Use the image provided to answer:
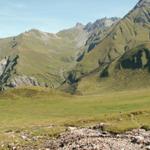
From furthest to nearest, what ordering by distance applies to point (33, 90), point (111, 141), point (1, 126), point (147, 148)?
point (33, 90), point (1, 126), point (111, 141), point (147, 148)

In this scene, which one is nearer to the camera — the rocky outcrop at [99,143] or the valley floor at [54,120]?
the rocky outcrop at [99,143]

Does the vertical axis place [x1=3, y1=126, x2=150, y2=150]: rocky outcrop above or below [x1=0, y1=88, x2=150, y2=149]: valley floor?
above

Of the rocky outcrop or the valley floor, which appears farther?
the valley floor

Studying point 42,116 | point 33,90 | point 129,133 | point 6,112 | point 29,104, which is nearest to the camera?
point 129,133

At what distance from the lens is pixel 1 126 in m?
71.1

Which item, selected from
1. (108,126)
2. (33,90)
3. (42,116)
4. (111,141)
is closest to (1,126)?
(42,116)

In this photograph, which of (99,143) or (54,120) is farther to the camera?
(54,120)

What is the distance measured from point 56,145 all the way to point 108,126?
952 centimetres

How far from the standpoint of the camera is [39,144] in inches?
1657

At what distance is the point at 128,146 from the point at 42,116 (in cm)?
5580

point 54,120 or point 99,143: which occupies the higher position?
point 99,143

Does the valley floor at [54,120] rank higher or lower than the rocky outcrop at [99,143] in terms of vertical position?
lower

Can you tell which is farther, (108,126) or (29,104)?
(29,104)

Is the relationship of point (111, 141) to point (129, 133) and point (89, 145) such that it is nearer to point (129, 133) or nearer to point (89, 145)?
point (89, 145)
